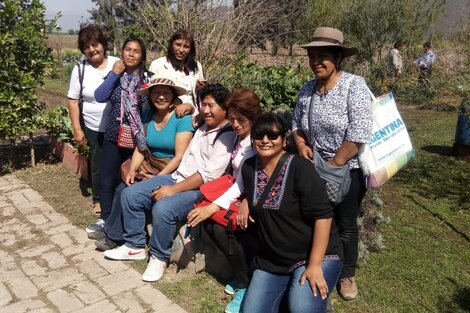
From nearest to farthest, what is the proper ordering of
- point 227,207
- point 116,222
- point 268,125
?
point 268,125, point 227,207, point 116,222

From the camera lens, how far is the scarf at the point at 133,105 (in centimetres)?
394

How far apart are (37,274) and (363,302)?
257 centimetres

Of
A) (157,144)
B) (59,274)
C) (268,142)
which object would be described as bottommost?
(59,274)

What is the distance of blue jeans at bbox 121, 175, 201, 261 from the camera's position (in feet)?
11.5

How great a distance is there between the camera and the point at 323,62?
289 centimetres

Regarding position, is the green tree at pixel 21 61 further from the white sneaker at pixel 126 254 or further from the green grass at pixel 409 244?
the white sneaker at pixel 126 254

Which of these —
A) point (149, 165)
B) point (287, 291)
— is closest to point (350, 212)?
point (287, 291)

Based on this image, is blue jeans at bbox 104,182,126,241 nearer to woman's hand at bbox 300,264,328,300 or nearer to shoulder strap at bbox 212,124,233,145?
shoulder strap at bbox 212,124,233,145

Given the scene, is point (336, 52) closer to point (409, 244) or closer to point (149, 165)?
point (149, 165)

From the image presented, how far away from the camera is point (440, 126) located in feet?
32.7

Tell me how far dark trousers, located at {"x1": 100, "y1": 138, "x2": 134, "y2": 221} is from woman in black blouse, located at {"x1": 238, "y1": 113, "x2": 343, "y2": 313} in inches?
76.4

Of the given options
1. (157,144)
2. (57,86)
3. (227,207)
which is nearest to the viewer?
(227,207)

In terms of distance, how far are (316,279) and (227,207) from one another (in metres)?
0.89

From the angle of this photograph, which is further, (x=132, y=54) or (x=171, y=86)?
(x=132, y=54)
